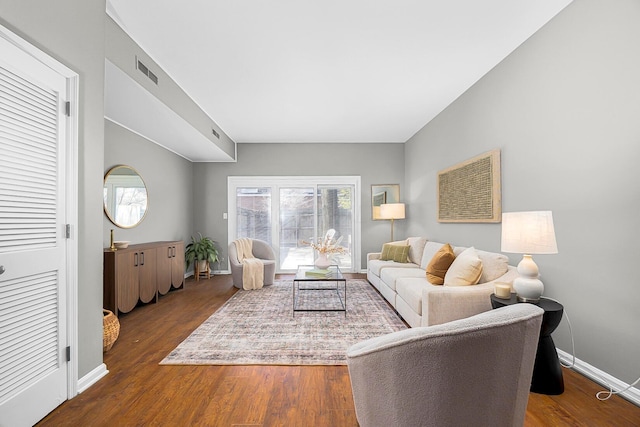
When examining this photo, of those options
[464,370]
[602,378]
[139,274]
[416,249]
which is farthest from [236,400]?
[416,249]

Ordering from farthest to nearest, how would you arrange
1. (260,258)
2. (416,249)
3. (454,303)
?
1. (260,258)
2. (416,249)
3. (454,303)

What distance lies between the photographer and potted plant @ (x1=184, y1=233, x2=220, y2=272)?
5.81m

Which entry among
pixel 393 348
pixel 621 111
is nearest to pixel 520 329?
pixel 393 348

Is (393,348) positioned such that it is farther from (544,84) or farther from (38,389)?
(544,84)

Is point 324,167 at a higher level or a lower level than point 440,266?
higher

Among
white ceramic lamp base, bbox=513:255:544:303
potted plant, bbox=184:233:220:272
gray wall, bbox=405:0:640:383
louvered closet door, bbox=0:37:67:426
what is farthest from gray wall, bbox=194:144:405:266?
louvered closet door, bbox=0:37:67:426

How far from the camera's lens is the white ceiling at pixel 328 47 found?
91.6 inches

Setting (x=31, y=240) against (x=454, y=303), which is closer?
(x=31, y=240)

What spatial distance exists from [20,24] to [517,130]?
143 inches

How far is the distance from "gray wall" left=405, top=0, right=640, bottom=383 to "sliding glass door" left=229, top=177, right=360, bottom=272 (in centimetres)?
348

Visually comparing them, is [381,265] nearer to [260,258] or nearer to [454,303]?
[454,303]

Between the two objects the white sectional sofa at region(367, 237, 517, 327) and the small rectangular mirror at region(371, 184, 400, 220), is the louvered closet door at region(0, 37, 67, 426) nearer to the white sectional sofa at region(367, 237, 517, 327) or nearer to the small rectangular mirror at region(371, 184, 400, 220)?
the white sectional sofa at region(367, 237, 517, 327)

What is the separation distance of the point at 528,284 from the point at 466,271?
0.69m

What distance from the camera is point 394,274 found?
13.0 feet
